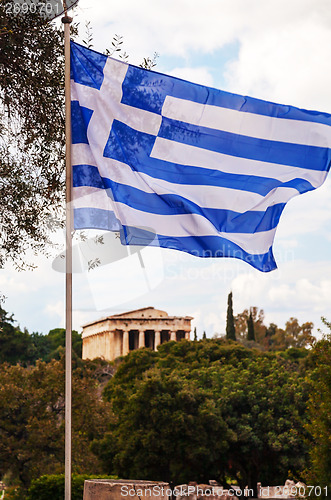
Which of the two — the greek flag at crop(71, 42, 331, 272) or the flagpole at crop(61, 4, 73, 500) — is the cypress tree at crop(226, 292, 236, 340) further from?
the flagpole at crop(61, 4, 73, 500)

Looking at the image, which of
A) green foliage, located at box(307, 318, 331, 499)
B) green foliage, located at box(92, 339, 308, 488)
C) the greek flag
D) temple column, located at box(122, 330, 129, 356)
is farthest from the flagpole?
temple column, located at box(122, 330, 129, 356)

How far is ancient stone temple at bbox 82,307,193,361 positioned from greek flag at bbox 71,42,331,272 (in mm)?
78312

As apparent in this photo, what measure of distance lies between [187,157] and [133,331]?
80.9 metres

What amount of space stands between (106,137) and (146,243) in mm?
1105

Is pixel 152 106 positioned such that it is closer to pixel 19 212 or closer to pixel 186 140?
pixel 186 140

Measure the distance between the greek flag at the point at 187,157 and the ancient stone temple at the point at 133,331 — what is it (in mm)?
78312

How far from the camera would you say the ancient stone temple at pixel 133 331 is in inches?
3314

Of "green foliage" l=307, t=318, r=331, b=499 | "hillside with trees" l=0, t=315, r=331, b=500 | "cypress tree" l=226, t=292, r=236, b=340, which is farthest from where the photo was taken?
"cypress tree" l=226, t=292, r=236, b=340

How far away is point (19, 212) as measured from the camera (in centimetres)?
769

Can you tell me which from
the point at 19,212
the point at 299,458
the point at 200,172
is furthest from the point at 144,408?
the point at 200,172

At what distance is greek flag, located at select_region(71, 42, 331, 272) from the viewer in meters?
5.98

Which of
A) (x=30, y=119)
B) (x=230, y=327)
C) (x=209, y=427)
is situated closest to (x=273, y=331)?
(x=230, y=327)

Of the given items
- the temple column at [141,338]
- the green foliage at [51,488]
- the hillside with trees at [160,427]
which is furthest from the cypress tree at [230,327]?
the green foliage at [51,488]

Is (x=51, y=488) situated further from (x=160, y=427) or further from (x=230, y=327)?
(x=230, y=327)
